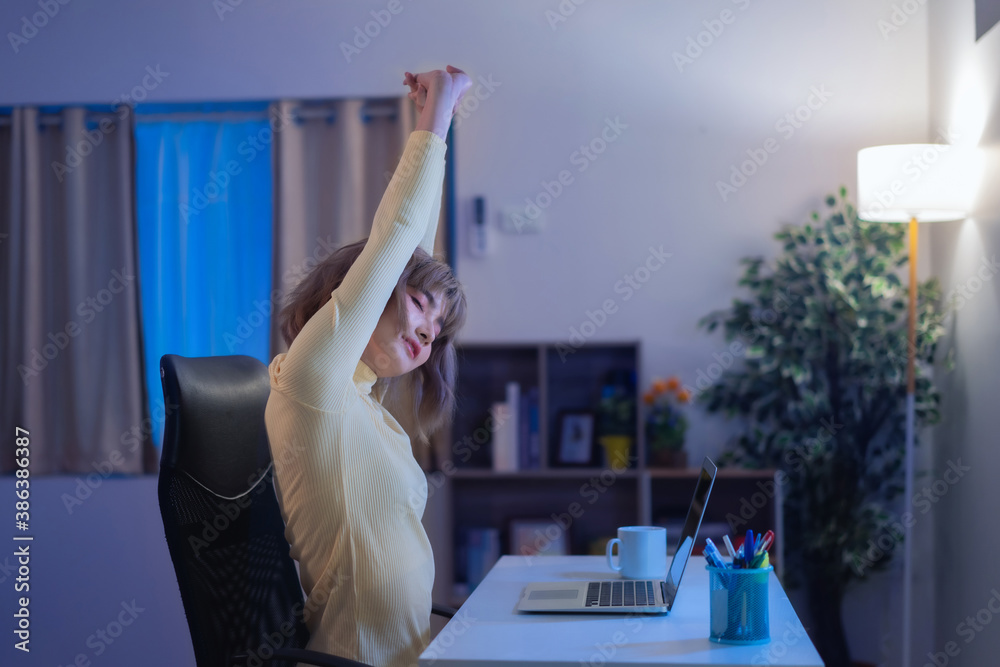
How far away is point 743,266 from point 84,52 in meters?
2.78

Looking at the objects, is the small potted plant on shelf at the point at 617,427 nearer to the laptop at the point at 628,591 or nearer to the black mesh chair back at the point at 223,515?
the laptop at the point at 628,591

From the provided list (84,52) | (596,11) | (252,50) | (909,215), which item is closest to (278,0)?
(252,50)

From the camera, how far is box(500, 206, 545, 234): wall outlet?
11.2 feet

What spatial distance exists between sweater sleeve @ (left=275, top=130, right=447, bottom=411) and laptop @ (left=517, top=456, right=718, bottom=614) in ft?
1.80

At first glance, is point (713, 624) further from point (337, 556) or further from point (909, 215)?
point (909, 215)

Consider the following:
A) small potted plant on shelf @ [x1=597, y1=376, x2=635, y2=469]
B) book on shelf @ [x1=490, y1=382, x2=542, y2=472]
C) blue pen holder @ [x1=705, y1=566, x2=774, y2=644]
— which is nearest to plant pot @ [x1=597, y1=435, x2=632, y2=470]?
small potted plant on shelf @ [x1=597, y1=376, x2=635, y2=469]

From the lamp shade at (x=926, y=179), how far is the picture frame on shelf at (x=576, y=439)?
1215 millimetres

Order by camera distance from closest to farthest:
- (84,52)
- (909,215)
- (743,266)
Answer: (909,215), (743,266), (84,52)

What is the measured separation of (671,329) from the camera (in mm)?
3348

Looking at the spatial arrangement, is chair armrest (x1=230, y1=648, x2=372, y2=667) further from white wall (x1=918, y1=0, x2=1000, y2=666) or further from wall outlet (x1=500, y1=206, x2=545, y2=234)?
wall outlet (x1=500, y1=206, x2=545, y2=234)

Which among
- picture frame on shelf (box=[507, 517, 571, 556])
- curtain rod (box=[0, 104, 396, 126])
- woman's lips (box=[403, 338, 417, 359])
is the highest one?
curtain rod (box=[0, 104, 396, 126])

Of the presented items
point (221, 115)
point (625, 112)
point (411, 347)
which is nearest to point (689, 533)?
point (411, 347)

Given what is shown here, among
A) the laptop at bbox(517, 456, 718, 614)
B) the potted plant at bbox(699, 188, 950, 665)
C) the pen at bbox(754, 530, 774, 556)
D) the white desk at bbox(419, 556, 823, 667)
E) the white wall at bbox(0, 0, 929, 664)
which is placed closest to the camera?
the white desk at bbox(419, 556, 823, 667)

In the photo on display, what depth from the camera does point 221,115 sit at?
3.57 metres
